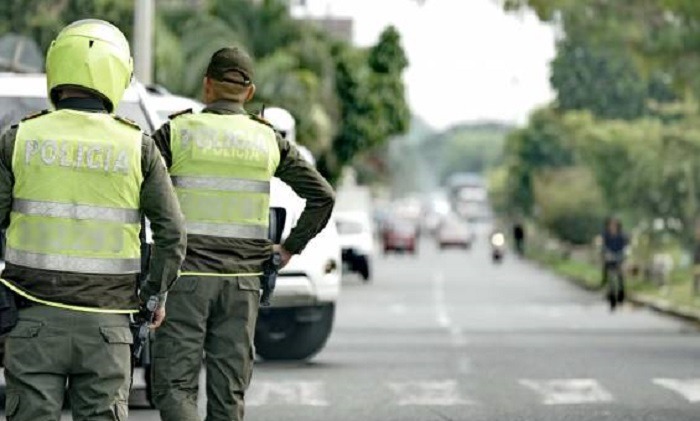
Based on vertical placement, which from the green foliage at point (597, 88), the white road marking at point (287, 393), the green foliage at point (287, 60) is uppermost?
the green foliage at point (597, 88)

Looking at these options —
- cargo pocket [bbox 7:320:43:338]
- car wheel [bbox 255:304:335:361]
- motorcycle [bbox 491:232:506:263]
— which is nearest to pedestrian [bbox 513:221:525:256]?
motorcycle [bbox 491:232:506:263]

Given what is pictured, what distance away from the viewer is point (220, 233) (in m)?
10.1

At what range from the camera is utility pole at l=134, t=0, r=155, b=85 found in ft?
95.8

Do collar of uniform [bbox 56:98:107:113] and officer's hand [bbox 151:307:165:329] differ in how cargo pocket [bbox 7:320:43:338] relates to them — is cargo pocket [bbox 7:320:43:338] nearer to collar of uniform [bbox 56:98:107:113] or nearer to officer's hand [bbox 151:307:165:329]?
officer's hand [bbox 151:307:165:329]

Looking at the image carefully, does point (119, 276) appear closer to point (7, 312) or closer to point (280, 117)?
point (7, 312)

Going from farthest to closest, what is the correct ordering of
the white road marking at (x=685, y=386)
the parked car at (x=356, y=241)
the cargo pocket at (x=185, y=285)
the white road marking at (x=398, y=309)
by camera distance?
the parked car at (x=356, y=241)
the white road marking at (x=398, y=309)
the white road marking at (x=685, y=386)
the cargo pocket at (x=185, y=285)

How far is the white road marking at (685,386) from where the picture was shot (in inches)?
642

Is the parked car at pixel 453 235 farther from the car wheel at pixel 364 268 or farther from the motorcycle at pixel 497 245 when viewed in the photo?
the car wheel at pixel 364 268

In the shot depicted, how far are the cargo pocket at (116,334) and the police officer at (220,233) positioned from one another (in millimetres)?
2078

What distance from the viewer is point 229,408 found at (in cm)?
986

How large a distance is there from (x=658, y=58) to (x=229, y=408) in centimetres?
2729

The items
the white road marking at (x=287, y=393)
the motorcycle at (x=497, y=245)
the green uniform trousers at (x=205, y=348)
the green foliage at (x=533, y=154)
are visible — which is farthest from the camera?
the green foliage at (x=533, y=154)

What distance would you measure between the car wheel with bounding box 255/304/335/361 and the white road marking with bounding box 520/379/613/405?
1878mm

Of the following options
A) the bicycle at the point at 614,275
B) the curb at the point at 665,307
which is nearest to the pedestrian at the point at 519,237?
the curb at the point at 665,307
